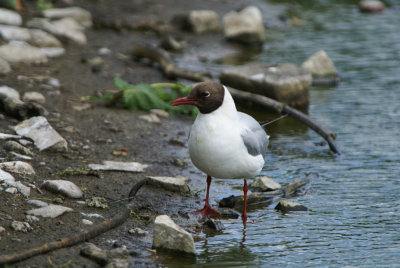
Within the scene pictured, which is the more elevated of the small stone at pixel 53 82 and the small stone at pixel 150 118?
the small stone at pixel 53 82

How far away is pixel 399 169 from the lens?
720cm

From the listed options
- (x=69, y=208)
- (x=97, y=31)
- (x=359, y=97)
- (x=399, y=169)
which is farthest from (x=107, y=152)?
(x=97, y=31)

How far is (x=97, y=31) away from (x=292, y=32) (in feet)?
15.2

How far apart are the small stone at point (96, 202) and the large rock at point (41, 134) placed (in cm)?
123

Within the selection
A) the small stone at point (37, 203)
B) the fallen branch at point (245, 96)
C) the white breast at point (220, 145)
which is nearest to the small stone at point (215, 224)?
the white breast at point (220, 145)

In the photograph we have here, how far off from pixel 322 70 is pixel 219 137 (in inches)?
238

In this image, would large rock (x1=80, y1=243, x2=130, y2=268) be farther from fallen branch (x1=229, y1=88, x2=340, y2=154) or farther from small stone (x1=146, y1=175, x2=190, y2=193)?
fallen branch (x1=229, y1=88, x2=340, y2=154)

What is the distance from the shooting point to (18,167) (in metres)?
5.85

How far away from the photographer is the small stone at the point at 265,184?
6.62m

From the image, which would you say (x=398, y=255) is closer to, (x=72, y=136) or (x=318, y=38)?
(x=72, y=136)

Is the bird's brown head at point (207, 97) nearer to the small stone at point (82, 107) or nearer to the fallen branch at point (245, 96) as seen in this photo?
the fallen branch at point (245, 96)

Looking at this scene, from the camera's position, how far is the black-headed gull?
18.3 feet

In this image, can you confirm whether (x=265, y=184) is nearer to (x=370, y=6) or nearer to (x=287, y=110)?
(x=287, y=110)

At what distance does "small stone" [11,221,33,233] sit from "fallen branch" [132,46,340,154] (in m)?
4.31
